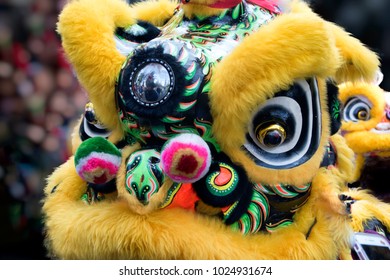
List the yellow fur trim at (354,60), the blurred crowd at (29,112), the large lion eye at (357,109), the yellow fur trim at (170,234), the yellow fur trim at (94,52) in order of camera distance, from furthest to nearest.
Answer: the large lion eye at (357,109), the blurred crowd at (29,112), the yellow fur trim at (354,60), the yellow fur trim at (94,52), the yellow fur trim at (170,234)

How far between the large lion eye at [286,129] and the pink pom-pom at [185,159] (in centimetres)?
13

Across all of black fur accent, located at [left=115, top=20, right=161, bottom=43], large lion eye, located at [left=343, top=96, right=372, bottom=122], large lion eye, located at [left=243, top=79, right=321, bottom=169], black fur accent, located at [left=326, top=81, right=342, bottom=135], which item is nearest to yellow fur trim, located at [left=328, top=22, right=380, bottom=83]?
black fur accent, located at [left=326, top=81, right=342, bottom=135]

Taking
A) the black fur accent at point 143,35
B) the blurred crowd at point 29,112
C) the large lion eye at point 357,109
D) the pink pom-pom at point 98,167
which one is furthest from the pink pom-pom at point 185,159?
the large lion eye at point 357,109

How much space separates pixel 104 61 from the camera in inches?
50.9

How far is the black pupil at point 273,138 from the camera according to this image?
3.95 feet

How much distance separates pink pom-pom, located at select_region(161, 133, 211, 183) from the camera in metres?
1.14

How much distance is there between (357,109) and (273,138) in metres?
1.20

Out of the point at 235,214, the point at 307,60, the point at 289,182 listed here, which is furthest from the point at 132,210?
the point at 307,60

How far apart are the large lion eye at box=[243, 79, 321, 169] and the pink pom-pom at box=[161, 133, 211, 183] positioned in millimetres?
129

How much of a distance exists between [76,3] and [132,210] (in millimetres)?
528

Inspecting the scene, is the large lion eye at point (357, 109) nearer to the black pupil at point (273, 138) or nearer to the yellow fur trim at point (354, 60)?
the yellow fur trim at point (354, 60)

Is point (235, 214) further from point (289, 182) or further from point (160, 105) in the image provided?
point (160, 105)

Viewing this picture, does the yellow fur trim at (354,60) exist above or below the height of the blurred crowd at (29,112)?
above

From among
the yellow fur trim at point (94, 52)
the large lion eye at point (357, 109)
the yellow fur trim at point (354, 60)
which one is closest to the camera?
the yellow fur trim at point (94, 52)
